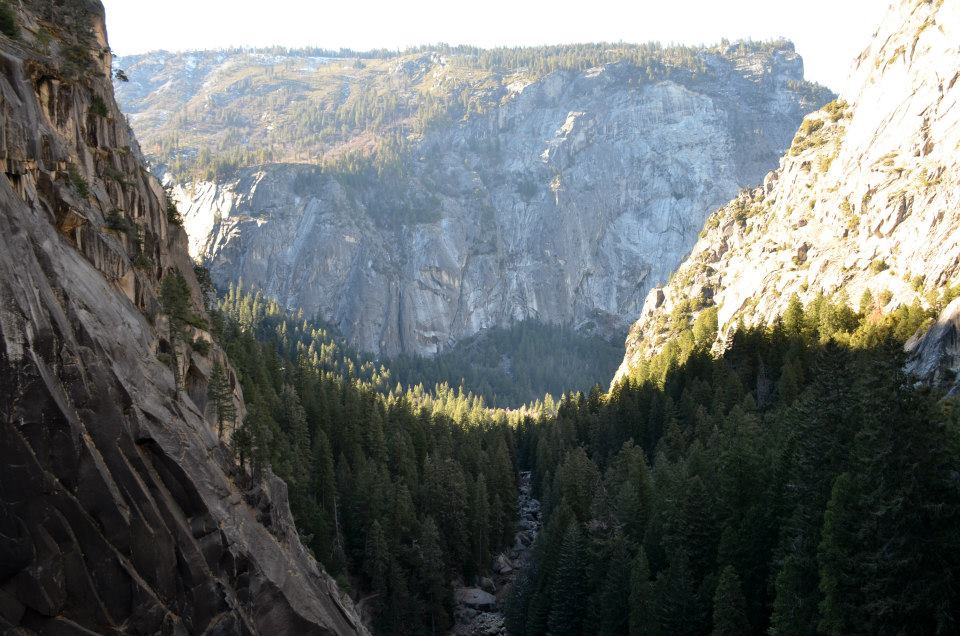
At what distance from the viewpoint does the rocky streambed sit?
237ft

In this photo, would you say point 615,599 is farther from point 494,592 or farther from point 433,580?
point 494,592

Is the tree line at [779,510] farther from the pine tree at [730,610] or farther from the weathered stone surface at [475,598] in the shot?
the weathered stone surface at [475,598]

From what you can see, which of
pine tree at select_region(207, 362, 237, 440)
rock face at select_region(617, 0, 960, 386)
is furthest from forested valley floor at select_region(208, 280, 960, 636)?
rock face at select_region(617, 0, 960, 386)

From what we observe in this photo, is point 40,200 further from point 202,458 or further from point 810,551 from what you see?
point 810,551

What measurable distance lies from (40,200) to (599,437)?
8344 centimetres

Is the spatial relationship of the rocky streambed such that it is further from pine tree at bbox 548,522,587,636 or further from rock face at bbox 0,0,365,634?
rock face at bbox 0,0,365,634

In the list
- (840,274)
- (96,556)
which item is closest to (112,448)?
(96,556)

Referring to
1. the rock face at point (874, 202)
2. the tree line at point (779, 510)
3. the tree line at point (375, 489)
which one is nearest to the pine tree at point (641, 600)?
the tree line at point (779, 510)

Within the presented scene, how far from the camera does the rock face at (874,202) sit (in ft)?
290

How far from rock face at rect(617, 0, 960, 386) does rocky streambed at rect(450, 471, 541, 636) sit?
39.3 m

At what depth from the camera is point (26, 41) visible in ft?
130

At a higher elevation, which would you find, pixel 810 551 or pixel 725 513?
pixel 810 551

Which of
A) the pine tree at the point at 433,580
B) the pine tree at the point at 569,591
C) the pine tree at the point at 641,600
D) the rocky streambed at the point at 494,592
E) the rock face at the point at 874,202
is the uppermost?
the rock face at the point at 874,202

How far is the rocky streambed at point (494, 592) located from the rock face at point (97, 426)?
2613cm
